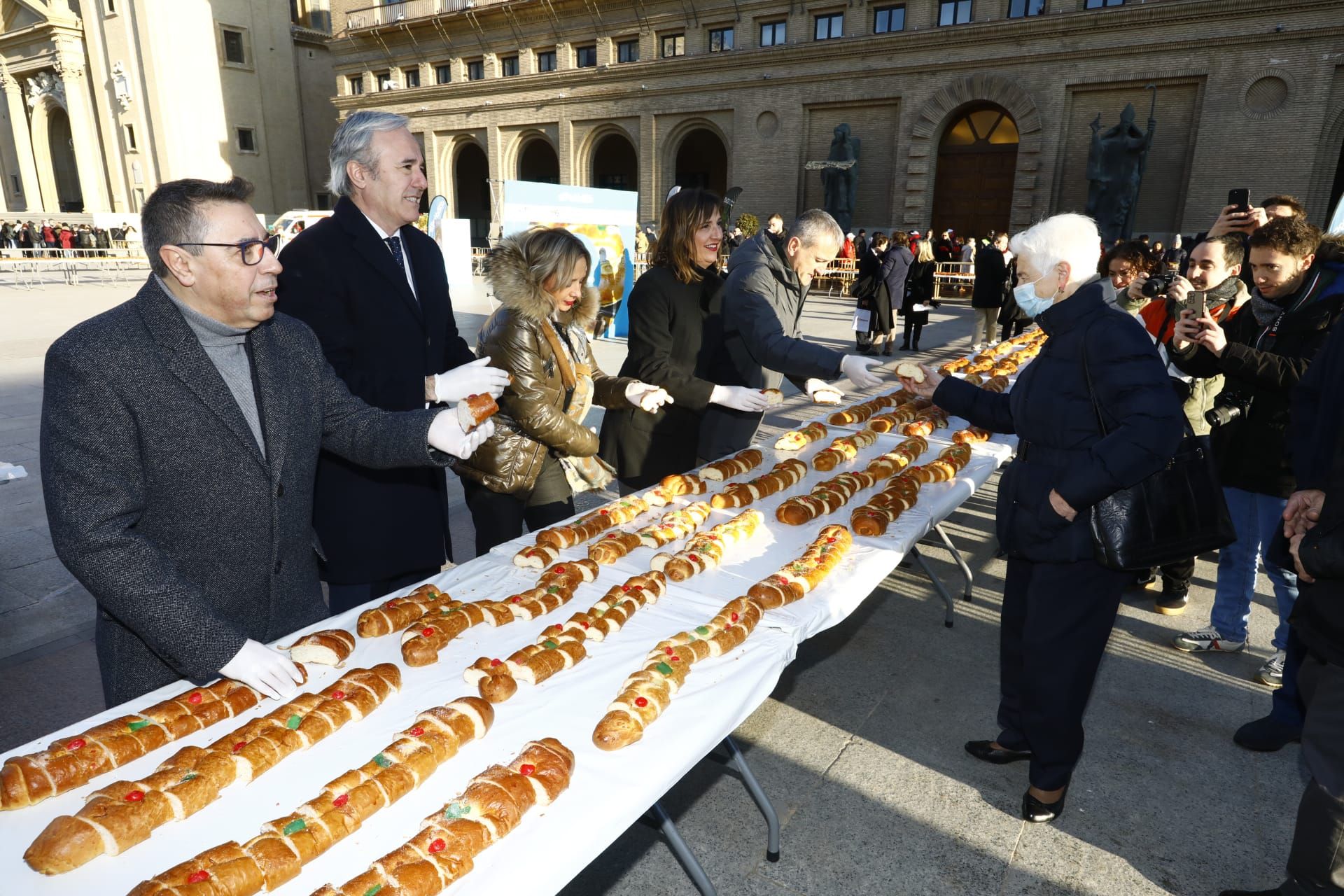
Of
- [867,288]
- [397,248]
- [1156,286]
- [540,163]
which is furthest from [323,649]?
[540,163]

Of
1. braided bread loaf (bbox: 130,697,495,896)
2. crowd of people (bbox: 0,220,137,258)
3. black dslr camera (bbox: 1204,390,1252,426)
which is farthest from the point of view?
crowd of people (bbox: 0,220,137,258)

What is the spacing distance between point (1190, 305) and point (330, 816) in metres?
4.42

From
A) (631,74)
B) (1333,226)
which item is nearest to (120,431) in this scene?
(1333,226)

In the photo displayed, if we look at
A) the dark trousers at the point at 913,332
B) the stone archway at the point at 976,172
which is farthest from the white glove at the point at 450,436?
the stone archway at the point at 976,172

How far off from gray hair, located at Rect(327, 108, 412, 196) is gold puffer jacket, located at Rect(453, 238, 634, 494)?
698 mm

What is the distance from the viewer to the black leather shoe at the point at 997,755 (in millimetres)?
3246

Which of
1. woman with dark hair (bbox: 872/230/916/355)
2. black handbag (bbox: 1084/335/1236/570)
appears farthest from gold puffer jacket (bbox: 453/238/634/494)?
woman with dark hair (bbox: 872/230/916/355)

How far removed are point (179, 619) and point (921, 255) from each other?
14438 millimetres

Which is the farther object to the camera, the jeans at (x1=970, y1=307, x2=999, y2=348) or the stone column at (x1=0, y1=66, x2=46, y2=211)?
the stone column at (x1=0, y1=66, x2=46, y2=211)

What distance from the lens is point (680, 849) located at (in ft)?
7.17

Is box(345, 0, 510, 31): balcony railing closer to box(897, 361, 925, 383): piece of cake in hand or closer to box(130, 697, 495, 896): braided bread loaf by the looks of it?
box(897, 361, 925, 383): piece of cake in hand

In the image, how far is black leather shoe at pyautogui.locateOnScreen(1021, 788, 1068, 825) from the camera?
289 cm

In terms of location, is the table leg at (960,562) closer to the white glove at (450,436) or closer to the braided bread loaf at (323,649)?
the white glove at (450,436)

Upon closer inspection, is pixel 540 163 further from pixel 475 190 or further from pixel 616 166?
pixel 616 166
